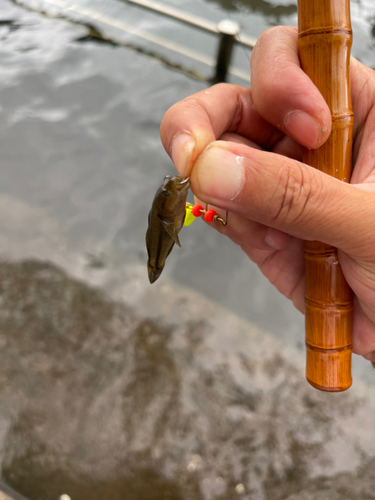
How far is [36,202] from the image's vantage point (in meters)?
4.23

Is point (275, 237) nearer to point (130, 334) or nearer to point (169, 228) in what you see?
point (169, 228)

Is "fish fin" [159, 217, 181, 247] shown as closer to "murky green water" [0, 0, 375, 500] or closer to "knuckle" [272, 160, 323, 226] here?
"knuckle" [272, 160, 323, 226]

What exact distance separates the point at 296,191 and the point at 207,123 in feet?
2.08

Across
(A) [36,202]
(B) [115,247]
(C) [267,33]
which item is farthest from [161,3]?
(C) [267,33]

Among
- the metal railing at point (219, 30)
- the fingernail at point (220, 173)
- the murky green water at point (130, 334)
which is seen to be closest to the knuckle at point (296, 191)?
Answer: the fingernail at point (220, 173)

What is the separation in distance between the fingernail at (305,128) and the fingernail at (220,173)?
50cm

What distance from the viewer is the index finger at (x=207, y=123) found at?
5.02 ft

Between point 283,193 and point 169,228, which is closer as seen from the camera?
point 283,193

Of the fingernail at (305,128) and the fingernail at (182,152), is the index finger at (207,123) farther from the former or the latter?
the fingernail at (305,128)

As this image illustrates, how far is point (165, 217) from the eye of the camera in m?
1.50

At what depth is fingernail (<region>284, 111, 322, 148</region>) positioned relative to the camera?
1571 millimetres

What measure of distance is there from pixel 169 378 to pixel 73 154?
3.00m

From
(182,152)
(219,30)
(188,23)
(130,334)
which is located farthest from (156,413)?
(188,23)


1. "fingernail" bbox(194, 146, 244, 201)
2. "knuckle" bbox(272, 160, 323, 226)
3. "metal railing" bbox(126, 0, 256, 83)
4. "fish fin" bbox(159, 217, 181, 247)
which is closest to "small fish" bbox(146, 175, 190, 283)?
"fish fin" bbox(159, 217, 181, 247)
